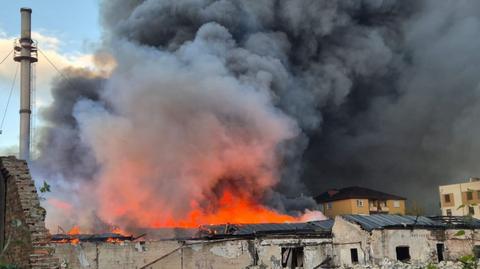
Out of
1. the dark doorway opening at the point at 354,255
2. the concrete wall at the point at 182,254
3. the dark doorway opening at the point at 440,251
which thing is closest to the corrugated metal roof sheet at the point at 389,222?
the dark doorway opening at the point at 440,251

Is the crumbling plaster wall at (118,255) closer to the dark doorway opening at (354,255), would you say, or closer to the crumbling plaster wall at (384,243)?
the crumbling plaster wall at (384,243)

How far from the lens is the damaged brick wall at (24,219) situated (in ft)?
40.7

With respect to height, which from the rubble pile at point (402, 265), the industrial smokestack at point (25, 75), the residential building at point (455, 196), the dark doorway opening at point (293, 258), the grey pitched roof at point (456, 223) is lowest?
the rubble pile at point (402, 265)

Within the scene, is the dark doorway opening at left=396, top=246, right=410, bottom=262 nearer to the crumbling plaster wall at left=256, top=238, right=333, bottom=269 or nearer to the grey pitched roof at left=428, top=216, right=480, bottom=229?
the grey pitched roof at left=428, top=216, right=480, bottom=229

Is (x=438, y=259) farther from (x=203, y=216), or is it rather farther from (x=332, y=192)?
(x=332, y=192)

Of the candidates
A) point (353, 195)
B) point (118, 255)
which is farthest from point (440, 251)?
point (353, 195)

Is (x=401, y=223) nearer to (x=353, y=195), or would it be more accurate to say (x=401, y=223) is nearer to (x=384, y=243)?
(x=384, y=243)

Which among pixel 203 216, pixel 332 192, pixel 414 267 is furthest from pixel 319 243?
pixel 332 192

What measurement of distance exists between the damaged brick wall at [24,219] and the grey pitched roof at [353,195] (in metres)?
50.5

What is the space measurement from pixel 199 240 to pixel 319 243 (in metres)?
6.79

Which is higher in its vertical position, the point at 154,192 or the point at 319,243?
the point at 154,192

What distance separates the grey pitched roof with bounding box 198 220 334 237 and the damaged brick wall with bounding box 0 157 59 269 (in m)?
17.4

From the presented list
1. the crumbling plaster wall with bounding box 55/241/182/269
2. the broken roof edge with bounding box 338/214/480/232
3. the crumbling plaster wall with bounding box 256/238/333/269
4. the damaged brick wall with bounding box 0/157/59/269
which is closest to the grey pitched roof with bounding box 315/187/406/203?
the broken roof edge with bounding box 338/214/480/232

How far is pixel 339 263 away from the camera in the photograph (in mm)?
30594
